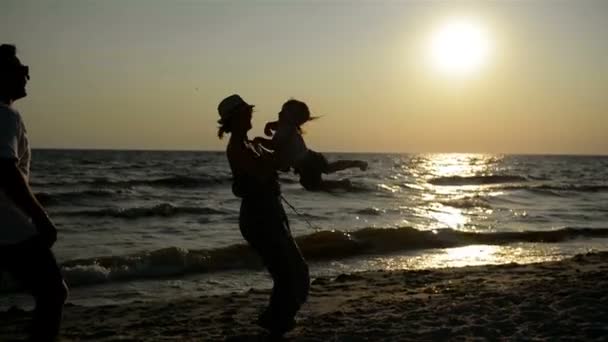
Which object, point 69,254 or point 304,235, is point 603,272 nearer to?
point 304,235

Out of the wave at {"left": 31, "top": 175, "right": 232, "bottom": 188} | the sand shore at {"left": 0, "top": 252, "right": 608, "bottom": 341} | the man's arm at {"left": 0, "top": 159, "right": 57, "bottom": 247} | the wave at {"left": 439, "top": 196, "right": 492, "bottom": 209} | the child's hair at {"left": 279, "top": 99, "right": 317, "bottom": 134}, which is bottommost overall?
the wave at {"left": 31, "top": 175, "right": 232, "bottom": 188}

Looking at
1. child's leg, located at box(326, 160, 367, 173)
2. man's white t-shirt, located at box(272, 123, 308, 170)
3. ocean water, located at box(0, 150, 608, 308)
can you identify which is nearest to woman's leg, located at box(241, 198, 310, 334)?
man's white t-shirt, located at box(272, 123, 308, 170)

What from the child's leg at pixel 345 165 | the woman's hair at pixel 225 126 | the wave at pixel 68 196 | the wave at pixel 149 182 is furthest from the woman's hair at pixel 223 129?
the wave at pixel 149 182

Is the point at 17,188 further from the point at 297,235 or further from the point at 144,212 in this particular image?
the point at 144,212

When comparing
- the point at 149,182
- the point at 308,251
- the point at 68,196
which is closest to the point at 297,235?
the point at 308,251

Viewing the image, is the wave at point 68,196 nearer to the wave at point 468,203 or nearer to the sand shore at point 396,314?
the wave at point 468,203

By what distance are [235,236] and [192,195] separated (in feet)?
43.4

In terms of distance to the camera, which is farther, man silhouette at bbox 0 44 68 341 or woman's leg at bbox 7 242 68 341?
woman's leg at bbox 7 242 68 341

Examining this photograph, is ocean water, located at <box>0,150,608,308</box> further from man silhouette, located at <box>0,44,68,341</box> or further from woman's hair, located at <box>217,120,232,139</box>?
man silhouette, located at <box>0,44,68,341</box>

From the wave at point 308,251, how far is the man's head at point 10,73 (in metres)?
6.50

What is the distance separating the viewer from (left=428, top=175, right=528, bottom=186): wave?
145ft

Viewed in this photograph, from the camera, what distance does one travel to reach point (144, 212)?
19297mm

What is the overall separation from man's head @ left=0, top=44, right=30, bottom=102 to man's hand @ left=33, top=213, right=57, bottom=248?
2.18 feet

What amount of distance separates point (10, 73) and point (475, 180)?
44.6 m
